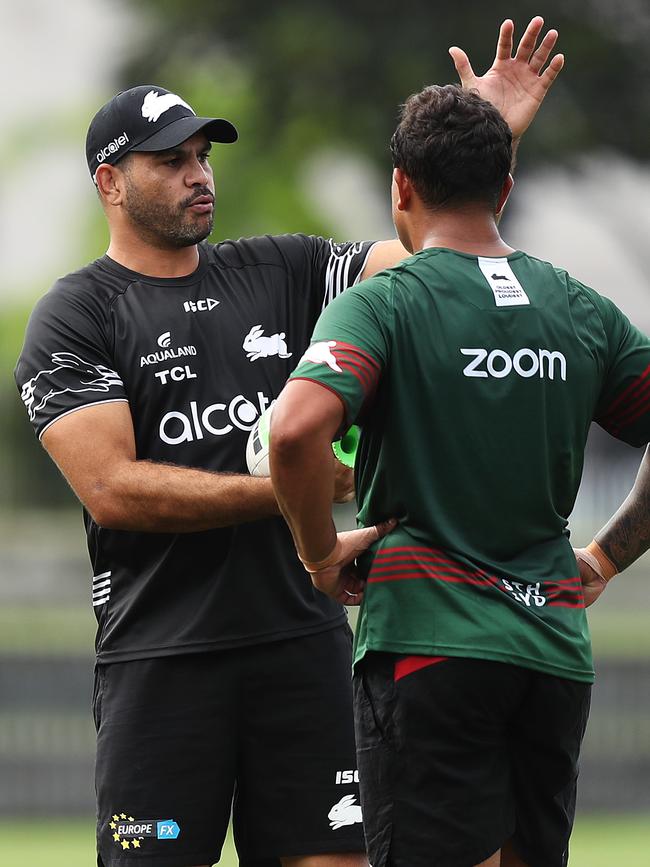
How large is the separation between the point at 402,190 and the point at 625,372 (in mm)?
669

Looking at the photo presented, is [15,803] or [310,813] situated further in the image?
[15,803]

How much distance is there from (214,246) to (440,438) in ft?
5.51

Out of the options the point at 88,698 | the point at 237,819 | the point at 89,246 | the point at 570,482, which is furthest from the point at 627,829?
the point at 89,246

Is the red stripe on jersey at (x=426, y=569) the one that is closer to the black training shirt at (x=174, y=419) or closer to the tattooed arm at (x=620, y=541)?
the tattooed arm at (x=620, y=541)

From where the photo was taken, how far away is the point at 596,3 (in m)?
20.8

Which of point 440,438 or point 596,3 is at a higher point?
point 596,3

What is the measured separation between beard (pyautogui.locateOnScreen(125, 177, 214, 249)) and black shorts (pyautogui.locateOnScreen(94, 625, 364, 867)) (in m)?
1.20

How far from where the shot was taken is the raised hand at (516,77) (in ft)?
14.0

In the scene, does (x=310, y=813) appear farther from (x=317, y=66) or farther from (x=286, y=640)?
(x=317, y=66)

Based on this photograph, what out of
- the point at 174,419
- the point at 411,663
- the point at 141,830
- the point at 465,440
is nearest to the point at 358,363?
the point at 465,440

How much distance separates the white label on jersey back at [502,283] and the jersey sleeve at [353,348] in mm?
231

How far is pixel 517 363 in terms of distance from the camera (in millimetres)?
3473

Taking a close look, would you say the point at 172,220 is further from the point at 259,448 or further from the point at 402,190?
the point at 402,190

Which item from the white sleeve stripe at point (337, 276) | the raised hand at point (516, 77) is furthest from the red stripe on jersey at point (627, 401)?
the white sleeve stripe at point (337, 276)
